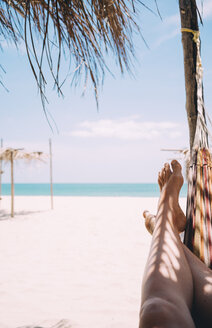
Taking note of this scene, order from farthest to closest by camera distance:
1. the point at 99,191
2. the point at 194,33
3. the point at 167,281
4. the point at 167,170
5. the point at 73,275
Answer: the point at 99,191 → the point at 73,275 → the point at 167,170 → the point at 194,33 → the point at 167,281

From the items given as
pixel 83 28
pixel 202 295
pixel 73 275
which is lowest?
pixel 73 275

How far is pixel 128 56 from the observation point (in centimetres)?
95

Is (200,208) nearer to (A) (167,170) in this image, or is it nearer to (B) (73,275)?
(A) (167,170)

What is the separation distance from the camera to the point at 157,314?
0.46 m

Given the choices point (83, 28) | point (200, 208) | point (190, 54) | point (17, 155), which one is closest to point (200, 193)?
point (200, 208)

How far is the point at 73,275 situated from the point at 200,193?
1.34m

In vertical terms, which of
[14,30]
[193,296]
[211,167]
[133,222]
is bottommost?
[133,222]

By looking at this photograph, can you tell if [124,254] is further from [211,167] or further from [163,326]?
[163,326]

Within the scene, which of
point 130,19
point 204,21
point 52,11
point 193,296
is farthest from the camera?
point 204,21

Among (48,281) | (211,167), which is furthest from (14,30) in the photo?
(48,281)

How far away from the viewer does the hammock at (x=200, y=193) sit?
0.88 meters

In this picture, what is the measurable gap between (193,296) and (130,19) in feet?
2.83

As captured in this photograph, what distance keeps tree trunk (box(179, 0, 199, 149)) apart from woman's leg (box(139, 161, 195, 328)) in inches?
19.6

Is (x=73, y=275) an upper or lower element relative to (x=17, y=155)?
lower
